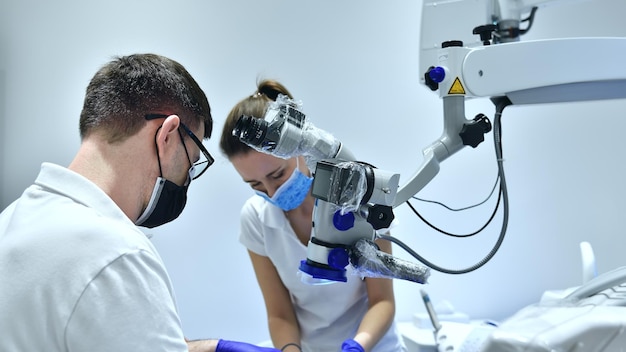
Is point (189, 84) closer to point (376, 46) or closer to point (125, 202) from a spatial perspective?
point (125, 202)

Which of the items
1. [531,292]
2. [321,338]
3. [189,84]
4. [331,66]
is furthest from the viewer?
[531,292]

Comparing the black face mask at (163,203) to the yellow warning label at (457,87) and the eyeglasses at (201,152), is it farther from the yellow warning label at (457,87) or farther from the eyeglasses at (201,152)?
the yellow warning label at (457,87)

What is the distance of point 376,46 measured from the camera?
8.25ft

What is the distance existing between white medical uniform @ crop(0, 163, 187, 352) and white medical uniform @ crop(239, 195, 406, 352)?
86 centimetres

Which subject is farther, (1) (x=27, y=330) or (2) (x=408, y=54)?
(2) (x=408, y=54)

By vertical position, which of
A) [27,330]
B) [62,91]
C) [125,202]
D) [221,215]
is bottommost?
[221,215]

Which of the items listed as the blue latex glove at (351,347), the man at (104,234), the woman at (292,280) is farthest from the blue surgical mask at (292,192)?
the man at (104,234)

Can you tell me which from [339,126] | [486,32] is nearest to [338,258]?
[486,32]

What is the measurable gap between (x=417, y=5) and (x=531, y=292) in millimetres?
1378

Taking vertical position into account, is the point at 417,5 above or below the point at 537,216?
above

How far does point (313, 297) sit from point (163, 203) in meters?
0.69

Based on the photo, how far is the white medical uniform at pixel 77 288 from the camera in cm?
80

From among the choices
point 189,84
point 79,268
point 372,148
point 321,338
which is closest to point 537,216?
point 372,148

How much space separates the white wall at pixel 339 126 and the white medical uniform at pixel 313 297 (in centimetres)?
67
